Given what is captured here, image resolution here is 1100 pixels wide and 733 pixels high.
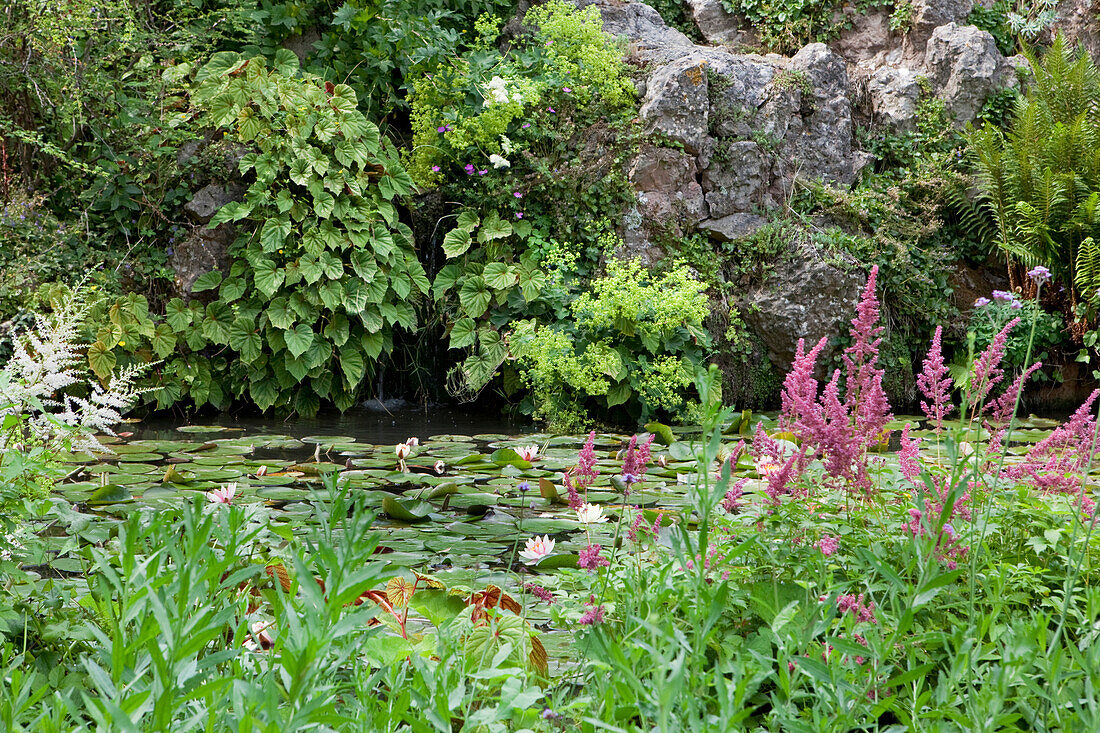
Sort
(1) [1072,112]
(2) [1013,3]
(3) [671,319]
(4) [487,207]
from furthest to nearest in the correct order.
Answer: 1. (2) [1013,3]
2. (1) [1072,112]
3. (4) [487,207]
4. (3) [671,319]

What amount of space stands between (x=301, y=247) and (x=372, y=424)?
1.15m

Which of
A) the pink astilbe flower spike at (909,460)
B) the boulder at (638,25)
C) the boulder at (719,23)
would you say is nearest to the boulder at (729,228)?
the boulder at (638,25)

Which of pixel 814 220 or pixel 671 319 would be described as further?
pixel 814 220

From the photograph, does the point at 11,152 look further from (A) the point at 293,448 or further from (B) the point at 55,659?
(B) the point at 55,659

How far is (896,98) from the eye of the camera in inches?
251

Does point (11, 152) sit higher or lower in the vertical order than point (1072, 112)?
lower

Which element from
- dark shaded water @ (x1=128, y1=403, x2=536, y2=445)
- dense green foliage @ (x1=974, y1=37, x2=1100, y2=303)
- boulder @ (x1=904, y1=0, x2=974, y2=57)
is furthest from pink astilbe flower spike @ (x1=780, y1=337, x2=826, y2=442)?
boulder @ (x1=904, y1=0, x2=974, y2=57)

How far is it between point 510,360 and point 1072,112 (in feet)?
14.3

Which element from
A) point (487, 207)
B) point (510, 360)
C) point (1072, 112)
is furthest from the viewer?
point (1072, 112)

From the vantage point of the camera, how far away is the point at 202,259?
5434 millimetres

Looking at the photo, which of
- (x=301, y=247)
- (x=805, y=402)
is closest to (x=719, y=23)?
(x=301, y=247)

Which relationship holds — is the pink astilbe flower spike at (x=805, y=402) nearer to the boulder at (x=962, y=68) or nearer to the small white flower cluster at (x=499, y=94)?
the small white flower cluster at (x=499, y=94)

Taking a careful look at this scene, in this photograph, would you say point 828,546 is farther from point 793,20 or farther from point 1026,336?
point 793,20

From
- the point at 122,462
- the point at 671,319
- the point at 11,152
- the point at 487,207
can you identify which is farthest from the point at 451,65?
the point at 122,462
